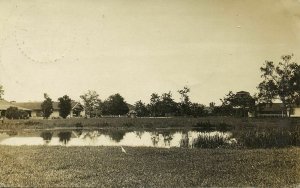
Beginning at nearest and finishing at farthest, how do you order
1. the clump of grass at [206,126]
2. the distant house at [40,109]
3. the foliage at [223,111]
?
the clump of grass at [206,126] → the foliage at [223,111] → the distant house at [40,109]

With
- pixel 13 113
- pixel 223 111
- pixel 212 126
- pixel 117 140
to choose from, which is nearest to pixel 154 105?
pixel 223 111

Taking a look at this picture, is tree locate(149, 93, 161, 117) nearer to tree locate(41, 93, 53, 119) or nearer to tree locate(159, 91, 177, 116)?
tree locate(159, 91, 177, 116)

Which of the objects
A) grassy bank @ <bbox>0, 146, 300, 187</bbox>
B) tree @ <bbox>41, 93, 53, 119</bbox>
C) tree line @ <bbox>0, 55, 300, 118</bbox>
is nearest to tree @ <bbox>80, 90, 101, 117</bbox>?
tree line @ <bbox>0, 55, 300, 118</bbox>

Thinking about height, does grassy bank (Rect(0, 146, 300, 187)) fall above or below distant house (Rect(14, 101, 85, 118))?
below

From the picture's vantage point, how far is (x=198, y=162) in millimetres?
14148

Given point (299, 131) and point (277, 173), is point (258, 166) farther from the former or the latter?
point (299, 131)

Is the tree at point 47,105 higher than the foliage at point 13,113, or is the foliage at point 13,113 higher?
the tree at point 47,105

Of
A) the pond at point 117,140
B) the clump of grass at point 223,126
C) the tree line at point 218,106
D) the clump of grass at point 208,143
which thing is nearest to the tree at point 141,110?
the tree line at point 218,106

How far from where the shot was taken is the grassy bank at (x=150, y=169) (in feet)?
34.8

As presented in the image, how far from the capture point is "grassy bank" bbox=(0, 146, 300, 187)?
417 inches

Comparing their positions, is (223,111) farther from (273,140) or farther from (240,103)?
(273,140)

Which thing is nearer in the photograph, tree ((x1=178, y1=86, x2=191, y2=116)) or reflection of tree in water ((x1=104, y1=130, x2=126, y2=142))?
reflection of tree in water ((x1=104, y1=130, x2=126, y2=142))

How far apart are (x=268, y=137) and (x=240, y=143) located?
1.53 m

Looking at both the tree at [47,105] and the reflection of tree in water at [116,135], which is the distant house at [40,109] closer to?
the tree at [47,105]
